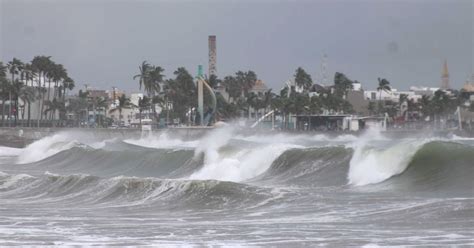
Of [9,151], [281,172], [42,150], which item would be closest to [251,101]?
[9,151]

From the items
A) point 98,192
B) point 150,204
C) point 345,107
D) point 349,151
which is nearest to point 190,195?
point 150,204

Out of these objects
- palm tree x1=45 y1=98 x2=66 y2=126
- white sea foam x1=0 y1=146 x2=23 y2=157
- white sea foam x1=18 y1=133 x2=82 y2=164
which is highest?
palm tree x1=45 y1=98 x2=66 y2=126

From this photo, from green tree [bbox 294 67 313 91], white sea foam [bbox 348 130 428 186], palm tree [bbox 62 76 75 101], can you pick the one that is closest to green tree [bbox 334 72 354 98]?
green tree [bbox 294 67 313 91]

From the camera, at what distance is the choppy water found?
1455 cm

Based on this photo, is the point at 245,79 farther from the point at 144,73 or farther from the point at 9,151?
the point at 9,151

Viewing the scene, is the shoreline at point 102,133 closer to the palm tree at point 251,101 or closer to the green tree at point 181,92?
the green tree at point 181,92

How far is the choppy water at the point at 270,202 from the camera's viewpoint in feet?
47.7

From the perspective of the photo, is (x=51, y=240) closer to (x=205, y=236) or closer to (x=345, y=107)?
(x=205, y=236)

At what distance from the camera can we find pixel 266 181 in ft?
94.2

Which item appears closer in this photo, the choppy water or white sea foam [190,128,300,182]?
the choppy water

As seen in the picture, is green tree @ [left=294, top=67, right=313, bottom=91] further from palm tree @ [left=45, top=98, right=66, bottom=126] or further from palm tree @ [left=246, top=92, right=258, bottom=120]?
palm tree @ [left=45, top=98, right=66, bottom=126]

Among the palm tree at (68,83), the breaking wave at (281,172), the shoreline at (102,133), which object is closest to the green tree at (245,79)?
the palm tree at (68,83)

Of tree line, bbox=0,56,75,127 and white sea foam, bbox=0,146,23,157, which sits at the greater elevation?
tree line, bbox=0,56,75,127

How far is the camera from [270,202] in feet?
66.4
